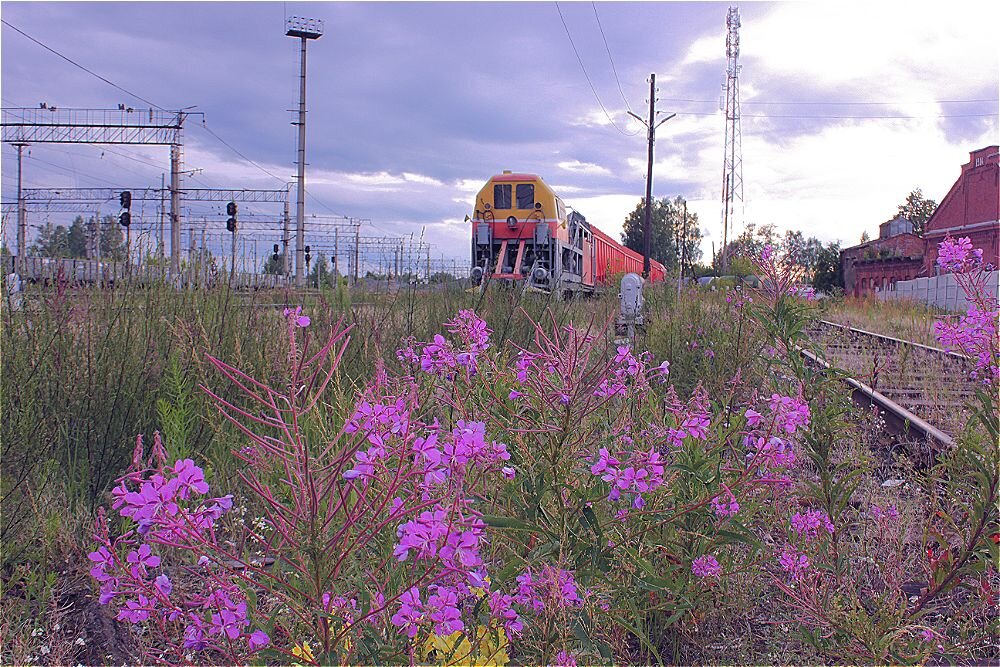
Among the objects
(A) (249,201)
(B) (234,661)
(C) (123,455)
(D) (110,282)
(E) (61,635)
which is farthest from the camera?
(A) (249,201)

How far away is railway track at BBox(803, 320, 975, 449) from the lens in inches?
154

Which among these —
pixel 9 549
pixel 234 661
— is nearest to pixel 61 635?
pixel 9 549

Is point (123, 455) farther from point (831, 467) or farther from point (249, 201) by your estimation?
point (249, 201)

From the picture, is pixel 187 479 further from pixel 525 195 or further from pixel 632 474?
pixel 525 195

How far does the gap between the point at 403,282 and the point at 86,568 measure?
3.99 metres

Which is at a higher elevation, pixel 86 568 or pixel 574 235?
pixel 574 235

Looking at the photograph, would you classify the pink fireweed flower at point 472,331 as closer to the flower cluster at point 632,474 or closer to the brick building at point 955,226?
the flower cluster at point 632,474

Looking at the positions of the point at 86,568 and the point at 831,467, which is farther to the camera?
the point at 86,568

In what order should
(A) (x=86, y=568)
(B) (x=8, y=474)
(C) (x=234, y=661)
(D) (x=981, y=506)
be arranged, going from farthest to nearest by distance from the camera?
(B) (x=8, y=474) < (A) (x=86, y=568) < (D) (x=981, y=506) < (C) (x=234, y=661)

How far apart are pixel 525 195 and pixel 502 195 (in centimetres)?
60

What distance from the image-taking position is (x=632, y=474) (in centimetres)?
132

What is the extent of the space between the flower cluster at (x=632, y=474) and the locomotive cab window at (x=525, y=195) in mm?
15220

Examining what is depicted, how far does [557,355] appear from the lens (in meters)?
1.51

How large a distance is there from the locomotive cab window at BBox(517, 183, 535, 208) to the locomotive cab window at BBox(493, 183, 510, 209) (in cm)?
31
